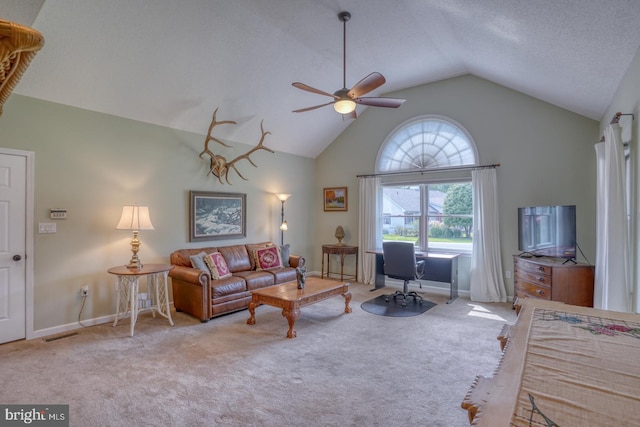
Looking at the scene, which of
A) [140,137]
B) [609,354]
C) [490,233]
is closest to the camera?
[609,354]

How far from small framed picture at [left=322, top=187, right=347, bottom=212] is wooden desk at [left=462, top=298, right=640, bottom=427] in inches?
208

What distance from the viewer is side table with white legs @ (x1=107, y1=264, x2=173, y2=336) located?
12.3 feet

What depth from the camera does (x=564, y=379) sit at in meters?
1.10

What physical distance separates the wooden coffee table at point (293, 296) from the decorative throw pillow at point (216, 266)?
0.79 metres

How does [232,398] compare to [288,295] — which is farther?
[288,295]

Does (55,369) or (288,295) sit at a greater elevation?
(288,295)

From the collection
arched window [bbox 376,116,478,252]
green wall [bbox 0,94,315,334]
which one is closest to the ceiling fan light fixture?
green wall [bbox 0,94,315,334]

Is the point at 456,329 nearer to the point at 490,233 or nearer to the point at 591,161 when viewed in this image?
the point at 490,233

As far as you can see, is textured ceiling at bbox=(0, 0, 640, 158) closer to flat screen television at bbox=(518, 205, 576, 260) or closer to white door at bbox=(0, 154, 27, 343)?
white door at bbox=(0, 154, 27, 343)

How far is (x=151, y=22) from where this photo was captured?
133 inches

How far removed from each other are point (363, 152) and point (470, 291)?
10.7 feet

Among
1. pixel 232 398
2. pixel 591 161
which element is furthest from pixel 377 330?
pixel 591 161

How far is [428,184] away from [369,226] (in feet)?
4.49

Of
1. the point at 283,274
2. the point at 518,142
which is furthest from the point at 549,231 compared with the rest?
the point at 283,274
